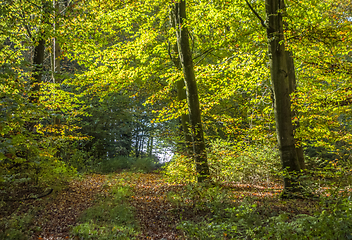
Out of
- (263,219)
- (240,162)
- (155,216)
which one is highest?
(240,162)

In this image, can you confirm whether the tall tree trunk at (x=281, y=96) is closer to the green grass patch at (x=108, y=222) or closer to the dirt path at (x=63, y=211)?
the green grass patch at (x=108, y=222)

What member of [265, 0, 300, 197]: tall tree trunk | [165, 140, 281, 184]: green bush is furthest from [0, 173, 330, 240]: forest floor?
[165, 140, 281, 184]: green bush

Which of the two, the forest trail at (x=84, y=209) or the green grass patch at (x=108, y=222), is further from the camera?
the forest trail at (x=84, y=209)

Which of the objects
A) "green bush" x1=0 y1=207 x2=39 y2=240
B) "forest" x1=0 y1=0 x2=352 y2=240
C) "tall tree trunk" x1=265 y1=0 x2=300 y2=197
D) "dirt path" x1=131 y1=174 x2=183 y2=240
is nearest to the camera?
"green bush" x1=0 y1=207 x2=39 y2=240

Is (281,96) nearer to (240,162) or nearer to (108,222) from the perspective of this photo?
(240,162)

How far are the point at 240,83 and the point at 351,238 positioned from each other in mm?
5930

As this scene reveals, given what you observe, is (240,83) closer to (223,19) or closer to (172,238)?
(223,19)

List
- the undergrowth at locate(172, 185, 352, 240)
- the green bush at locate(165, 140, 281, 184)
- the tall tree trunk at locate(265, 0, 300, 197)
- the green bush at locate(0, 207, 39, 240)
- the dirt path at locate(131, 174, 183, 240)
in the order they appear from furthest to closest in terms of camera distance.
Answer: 1. the green bush at locate(165, 140, 281, 184)
2. the tall tree trunk at locate(265, 0, 300, 197)
3. the dirt path at locate(131, 174, 183, 240)
4. the green bush at locate(0, 207, 39, 240)
5. the undergrowth at locate(172, 185, 352, 240)

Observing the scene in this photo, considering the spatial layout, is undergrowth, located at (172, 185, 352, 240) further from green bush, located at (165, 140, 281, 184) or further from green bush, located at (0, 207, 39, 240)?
green bush, located at (0, 207, 39, 240)

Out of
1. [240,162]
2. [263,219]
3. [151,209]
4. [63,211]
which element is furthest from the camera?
[240,162]

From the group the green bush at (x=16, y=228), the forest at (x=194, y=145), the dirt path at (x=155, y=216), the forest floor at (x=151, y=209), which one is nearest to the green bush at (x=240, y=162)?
the forest at (x=194, y=145)

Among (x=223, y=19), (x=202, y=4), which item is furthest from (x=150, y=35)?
(x=223, y=19)

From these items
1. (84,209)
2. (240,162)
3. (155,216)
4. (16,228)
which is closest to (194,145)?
(155,216)

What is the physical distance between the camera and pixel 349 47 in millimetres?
6695
